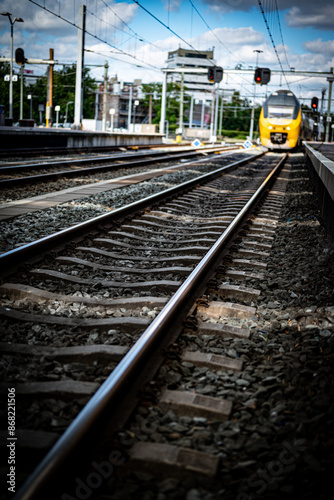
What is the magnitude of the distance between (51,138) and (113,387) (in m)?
23.8

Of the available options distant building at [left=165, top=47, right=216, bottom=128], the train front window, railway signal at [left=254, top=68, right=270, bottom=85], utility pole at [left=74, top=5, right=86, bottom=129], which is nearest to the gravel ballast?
utility pole at [left=74, top=5, right=86, bottom=129]

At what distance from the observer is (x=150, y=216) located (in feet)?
27.2

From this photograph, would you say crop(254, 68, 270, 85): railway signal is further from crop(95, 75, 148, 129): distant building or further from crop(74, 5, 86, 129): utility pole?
crop(95, 75, 148, 129): distant building

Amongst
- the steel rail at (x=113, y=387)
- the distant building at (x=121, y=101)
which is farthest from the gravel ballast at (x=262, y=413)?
the distant building at (x=121, y=101)

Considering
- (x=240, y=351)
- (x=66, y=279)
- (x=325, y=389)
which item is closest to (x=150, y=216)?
(x=66, y=279)

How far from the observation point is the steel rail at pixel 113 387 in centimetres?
192

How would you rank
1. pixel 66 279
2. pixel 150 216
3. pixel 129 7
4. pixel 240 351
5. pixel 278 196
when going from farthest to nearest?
pixel 129 7 → pixel 278 196 → pixel 150 216 → pixel 66 279 → pixel 240 351

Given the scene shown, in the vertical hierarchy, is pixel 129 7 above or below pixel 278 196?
above

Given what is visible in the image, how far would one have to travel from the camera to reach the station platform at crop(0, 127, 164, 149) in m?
21.8

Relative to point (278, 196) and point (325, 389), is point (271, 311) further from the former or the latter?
point (278, 196)

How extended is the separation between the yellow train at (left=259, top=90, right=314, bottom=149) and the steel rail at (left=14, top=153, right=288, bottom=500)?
94.2ft

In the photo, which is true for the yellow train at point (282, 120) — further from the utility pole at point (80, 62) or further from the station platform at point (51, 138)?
the utility pole at point (80, 62)

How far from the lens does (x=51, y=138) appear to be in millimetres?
24938

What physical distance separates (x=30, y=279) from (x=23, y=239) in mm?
1746
